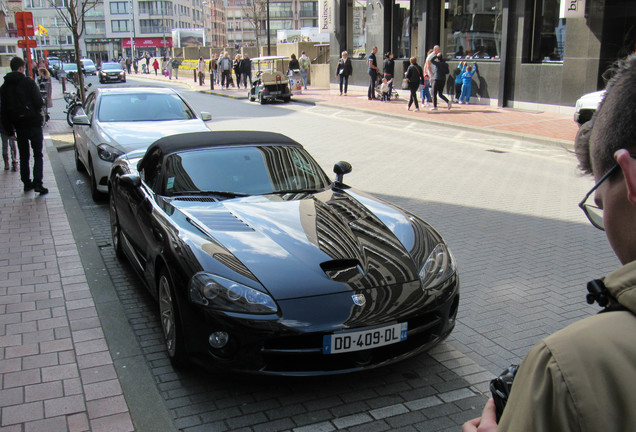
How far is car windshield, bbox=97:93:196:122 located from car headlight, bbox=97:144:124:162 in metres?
1.12

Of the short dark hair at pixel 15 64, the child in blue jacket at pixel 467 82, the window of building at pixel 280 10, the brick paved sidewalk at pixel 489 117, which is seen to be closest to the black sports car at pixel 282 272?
the short dark hair at pixel 15 64

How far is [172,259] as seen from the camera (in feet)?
13.5

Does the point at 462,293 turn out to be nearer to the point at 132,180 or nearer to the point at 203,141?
the point at 203,141

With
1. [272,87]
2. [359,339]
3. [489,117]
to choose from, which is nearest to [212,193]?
[359,339]

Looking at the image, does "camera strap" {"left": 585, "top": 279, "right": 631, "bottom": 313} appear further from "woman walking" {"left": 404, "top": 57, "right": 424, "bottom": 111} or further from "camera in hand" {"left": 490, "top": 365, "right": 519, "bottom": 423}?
"woman walking" {"left": 404, "top": 57, "right": 424, "bottom": 111}

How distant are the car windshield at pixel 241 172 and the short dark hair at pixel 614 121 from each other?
406 centimetres

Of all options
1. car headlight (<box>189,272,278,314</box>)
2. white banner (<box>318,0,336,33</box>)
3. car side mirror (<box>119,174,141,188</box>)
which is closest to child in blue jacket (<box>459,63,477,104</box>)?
white banner (<box>318,0,336,33</box>)

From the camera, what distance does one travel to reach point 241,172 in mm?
5309

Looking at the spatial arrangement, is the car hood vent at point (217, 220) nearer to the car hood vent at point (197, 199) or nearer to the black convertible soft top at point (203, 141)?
the car hood vent at point (197, 199)

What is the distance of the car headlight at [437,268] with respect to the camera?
13.1ft

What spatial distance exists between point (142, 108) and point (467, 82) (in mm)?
14845

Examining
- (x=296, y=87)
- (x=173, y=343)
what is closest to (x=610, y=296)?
(x=173, y=343)

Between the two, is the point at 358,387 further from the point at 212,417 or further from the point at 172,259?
the point at 172,259

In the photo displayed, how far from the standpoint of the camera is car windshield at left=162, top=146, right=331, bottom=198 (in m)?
5.14
